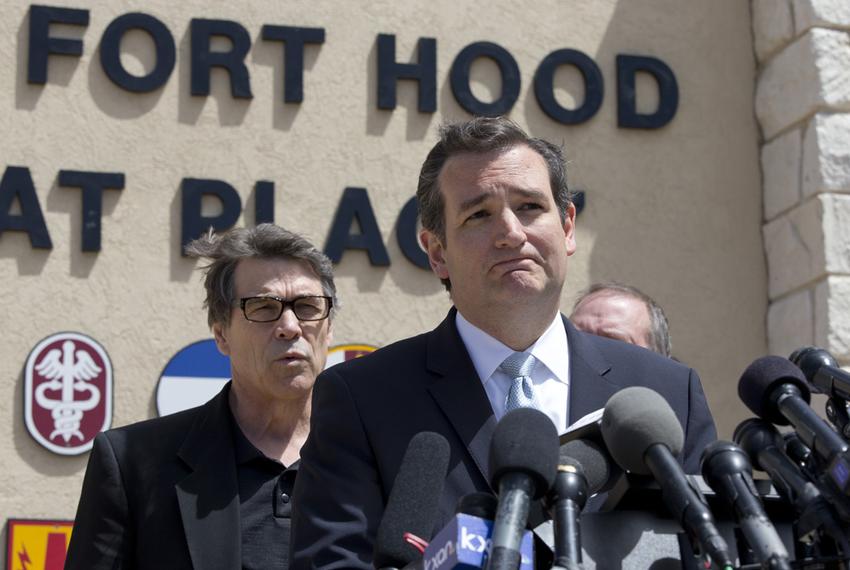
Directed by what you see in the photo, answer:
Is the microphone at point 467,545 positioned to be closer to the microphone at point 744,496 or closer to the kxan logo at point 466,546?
the kxan logo at point 466,546

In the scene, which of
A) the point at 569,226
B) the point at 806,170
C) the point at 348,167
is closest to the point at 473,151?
the point at 569,226

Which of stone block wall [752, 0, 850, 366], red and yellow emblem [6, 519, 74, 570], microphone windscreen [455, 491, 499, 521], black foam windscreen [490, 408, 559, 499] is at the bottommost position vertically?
microphone windscreen [455, 491, 499, 521]

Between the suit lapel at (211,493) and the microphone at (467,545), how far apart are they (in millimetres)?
2276

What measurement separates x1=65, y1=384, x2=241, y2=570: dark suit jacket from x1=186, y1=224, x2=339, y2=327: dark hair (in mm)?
415

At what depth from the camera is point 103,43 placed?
320 inches

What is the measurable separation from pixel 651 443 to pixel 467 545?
1.34 feet

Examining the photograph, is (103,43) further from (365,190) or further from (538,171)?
(538,171)

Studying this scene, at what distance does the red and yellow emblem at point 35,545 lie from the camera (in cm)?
744

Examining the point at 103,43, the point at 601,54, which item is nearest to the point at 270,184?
the point at 103,43

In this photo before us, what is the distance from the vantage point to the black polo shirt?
4387 millimetres

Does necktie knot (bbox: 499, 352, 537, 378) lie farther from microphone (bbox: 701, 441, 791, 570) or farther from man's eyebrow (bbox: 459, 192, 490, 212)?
microphone (bbox: 701, 441, 791, 570)

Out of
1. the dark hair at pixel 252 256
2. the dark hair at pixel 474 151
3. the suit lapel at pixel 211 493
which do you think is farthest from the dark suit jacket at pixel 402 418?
the dark hair at pixel 252 256

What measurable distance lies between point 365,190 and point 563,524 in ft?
20.2

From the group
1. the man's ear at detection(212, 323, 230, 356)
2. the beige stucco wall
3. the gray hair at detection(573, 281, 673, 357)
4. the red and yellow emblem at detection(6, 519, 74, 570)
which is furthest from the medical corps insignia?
the gray hair at detection(573, 281, 673, 357)
